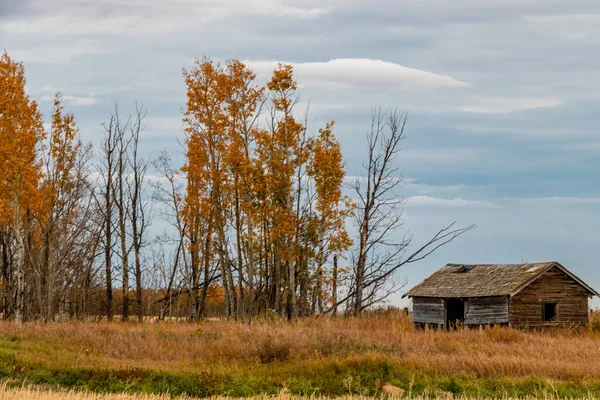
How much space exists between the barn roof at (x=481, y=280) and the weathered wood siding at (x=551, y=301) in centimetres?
48

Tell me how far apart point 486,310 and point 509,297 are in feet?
5.27

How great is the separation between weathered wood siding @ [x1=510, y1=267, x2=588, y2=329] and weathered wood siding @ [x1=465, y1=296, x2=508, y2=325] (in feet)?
1.45

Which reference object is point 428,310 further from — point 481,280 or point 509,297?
point 509,297

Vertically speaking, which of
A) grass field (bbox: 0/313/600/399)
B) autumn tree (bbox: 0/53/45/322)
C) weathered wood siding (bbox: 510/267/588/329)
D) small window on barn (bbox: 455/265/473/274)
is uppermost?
autumn tree (bbox: 0/53/45/322)

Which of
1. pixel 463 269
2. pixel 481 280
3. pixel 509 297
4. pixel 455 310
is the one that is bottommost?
pixel 455 310

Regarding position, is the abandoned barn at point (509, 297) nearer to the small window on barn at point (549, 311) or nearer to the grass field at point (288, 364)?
the small window on barn at point (549, 311)

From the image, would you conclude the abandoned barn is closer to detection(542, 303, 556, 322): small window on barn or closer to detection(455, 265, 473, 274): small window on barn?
detection(542, 303, 556, 322): small window on barn

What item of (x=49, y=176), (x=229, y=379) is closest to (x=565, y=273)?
(x=229, y=379)

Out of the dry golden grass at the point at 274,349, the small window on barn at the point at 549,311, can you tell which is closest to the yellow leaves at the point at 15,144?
the dry golden grass at the point at 274,349

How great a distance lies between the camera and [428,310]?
40219mm

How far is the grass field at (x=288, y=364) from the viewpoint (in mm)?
19094

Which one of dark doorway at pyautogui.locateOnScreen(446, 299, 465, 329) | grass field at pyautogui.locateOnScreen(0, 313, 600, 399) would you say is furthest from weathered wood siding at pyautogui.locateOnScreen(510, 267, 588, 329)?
grass field at pyautogui.locateOnScreen(0, 313, 600, 399)

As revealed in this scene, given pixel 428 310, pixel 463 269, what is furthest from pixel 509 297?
pixel 463 269

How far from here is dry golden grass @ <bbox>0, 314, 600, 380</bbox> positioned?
68.8ft
